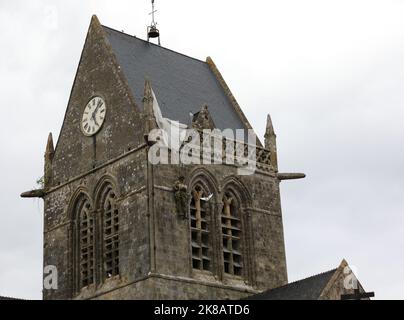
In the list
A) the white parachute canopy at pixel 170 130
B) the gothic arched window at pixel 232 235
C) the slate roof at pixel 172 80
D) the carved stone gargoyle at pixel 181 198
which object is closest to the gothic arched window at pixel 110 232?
the carved stone gargoyle at pixel 181 198

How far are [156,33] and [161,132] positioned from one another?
9.58 m

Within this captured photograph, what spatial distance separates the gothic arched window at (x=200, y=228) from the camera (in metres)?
45.2

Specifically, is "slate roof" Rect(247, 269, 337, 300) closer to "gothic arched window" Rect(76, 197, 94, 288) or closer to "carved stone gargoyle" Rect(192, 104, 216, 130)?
"gothic arched window" Rect(76, 197, 94, 288)

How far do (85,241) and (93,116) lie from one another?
4.94 meters

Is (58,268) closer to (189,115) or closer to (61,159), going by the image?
(61,159)

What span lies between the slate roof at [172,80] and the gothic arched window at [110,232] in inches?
149

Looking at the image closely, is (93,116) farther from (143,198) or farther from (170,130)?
(143,198)

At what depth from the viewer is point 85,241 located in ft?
155

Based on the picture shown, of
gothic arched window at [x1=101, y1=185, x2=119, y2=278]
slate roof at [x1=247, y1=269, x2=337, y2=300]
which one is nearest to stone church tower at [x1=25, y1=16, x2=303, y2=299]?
gothic arched window at [x1=101, y1=185, x2=119, y2=278]

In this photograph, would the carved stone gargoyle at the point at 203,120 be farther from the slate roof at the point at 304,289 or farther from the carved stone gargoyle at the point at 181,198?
the slate roof at the point at 304,289

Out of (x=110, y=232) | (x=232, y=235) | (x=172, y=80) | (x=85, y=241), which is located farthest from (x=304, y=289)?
(x=172, y=80)

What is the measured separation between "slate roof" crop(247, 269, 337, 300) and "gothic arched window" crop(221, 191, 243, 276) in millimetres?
2475
